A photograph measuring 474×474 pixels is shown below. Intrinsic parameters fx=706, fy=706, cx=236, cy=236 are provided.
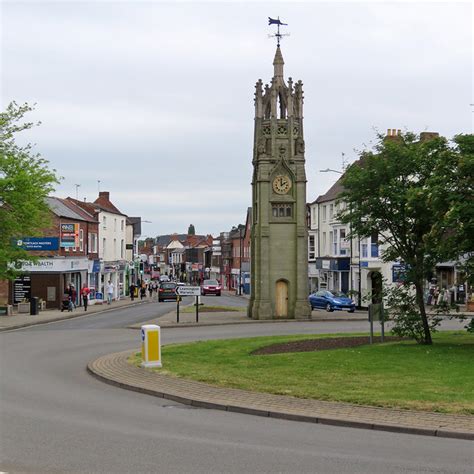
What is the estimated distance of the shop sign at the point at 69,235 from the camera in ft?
165

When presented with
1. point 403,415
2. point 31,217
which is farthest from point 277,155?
point 403,415

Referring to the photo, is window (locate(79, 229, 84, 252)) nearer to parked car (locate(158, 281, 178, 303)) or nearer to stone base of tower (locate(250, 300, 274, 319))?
parked car (locate(158, 281, 178, 303))

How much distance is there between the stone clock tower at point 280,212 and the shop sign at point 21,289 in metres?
18.6

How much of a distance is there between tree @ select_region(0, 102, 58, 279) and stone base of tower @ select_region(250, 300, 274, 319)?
12161mm

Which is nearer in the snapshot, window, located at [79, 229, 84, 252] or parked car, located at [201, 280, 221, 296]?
window, located at [79, 229, 84, 252]

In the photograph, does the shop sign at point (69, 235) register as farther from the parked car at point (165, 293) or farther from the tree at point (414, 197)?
the tree at point (414, 197)

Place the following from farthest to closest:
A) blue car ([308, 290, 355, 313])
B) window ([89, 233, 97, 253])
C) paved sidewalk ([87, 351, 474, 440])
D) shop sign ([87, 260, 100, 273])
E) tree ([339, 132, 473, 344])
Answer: window ([89, 233, 97, 253])
shop sign ([87, 260, 100, 273])
blue car ([308, 290, 355, 313])
tree ([339, 132, 473, 344])
paved sidewalk ([87, 351, 474, 440])

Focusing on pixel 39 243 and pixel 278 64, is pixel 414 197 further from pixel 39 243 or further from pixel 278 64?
pixel 39 243

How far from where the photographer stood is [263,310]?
38562 millimetres

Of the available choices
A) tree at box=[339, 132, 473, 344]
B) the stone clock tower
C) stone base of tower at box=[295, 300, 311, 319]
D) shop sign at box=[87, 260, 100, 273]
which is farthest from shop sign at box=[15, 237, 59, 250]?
tree at box=[339, 132, 473, 344]

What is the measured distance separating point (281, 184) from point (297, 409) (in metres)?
27.9

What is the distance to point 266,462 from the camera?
8.80m

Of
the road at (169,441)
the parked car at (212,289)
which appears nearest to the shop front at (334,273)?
the parked car at (212,289)

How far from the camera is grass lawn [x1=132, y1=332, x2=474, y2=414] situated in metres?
12.9
